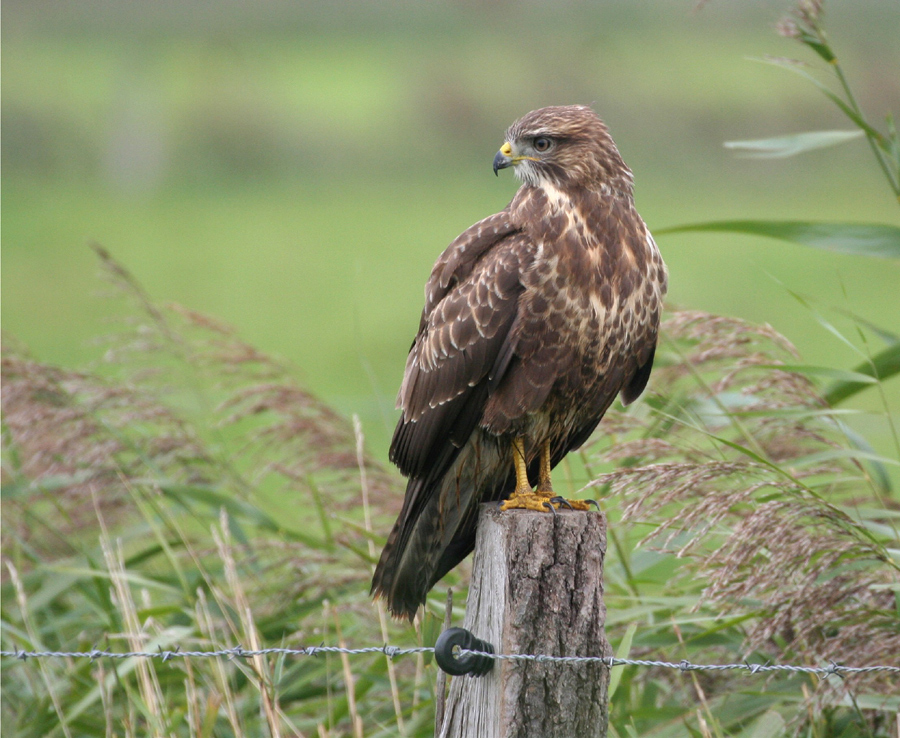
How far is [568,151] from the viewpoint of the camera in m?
2.22

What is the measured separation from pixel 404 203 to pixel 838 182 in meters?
6.79

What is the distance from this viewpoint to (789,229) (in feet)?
7.98

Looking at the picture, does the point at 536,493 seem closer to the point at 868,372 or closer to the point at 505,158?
the point at 505,158

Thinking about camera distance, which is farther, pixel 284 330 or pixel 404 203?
pixel 404 203

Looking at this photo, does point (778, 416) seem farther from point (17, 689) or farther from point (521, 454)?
point (17, 689)

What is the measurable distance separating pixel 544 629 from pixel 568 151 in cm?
108

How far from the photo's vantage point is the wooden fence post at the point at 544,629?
1.55 metres

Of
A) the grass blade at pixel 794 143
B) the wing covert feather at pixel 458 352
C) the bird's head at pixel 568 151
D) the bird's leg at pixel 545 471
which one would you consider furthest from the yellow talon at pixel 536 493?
the grass blade at pixel 794 143

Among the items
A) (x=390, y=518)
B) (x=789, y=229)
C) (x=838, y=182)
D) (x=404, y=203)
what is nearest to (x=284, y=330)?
(x=404, y=203)

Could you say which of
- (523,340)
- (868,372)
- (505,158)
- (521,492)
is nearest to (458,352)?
(523,340)

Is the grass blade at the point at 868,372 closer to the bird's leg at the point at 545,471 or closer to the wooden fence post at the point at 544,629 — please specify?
the bird's leg at the point at 545,471

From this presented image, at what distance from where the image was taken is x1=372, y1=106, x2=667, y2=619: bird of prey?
2.03 meters

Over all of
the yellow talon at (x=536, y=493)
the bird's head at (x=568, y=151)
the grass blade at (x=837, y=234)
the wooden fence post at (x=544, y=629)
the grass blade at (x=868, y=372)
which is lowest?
the wooden fence post at (x=544, y=629)

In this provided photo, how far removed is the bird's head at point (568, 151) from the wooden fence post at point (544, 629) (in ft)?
2.74
